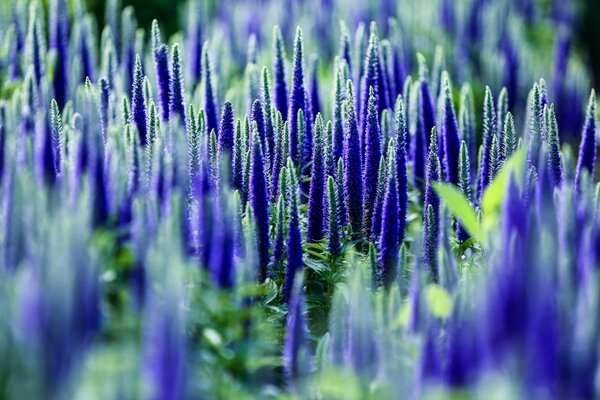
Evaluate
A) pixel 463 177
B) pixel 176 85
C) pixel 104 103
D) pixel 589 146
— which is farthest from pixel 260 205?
pixel 589 146

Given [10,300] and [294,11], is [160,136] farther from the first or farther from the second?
Result: [294,11]

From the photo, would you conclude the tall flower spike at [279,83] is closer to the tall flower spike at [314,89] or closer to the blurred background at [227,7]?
the tall flower spike at [314,89]

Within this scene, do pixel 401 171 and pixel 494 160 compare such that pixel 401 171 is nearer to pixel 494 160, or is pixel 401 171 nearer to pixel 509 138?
pixel 494 160

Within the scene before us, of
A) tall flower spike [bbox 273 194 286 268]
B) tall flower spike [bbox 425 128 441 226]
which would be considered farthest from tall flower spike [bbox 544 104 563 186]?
tall flower spike [bbox 273 194 286 268]

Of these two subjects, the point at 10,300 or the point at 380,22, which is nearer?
the point at 10,300

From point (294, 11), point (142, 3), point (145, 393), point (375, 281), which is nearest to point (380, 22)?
point (294, 11)

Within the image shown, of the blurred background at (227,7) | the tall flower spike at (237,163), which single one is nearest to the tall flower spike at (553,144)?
the tall flower spike at (237,163)
